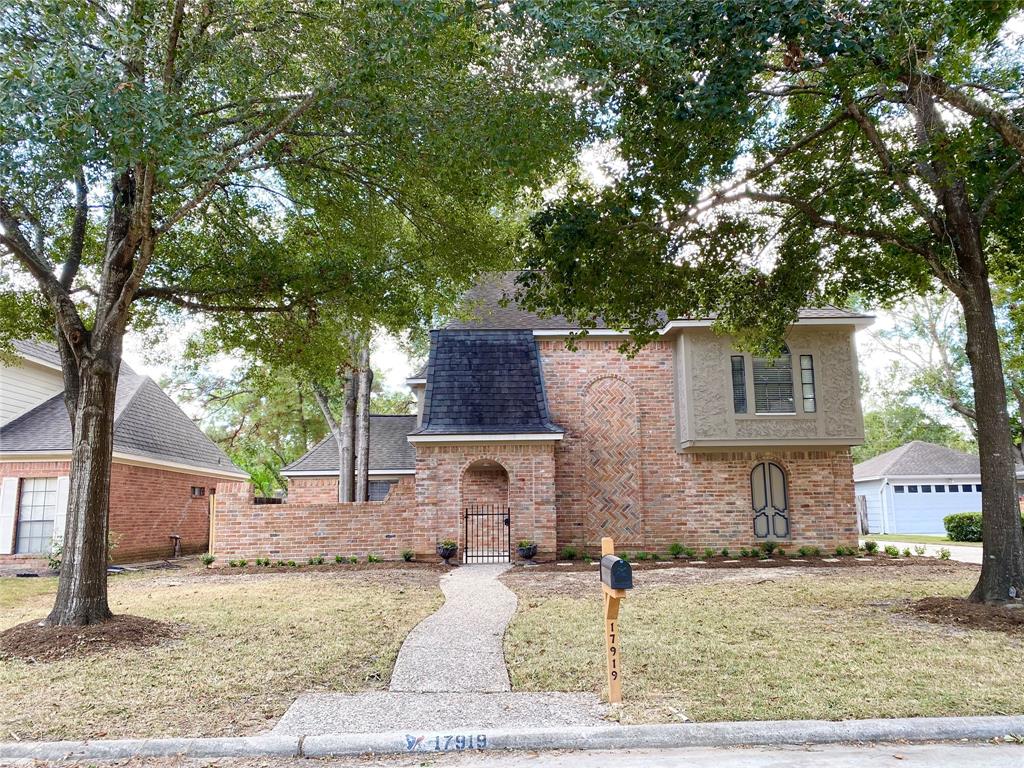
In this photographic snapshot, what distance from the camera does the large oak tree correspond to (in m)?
6.90

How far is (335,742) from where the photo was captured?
177 inches

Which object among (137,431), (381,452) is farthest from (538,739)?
(381,452)

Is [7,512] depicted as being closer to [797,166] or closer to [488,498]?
[488,498]

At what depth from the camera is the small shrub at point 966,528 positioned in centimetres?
2473

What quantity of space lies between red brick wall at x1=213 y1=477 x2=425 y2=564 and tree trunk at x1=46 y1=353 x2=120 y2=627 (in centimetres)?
816

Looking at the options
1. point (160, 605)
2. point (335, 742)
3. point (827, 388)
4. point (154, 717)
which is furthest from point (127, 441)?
point (827, 388)

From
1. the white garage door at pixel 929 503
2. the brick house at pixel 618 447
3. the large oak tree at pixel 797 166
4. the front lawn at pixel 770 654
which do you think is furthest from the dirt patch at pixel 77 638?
the white garage door at pixel 929 503

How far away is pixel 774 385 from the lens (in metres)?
17.3

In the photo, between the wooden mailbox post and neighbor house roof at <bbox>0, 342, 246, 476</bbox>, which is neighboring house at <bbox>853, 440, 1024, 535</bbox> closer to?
neighbor house roof at <bbox>0, 342, 246, 476</bbox>

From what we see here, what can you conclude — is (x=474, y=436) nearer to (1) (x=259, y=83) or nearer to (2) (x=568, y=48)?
(1) (x=259, y=83)

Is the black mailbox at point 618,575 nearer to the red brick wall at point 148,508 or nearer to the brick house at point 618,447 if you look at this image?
the brick house at point 618,447

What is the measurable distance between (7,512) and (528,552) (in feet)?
40.5

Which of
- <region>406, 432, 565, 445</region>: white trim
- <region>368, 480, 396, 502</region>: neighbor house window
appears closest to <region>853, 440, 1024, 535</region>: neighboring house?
<region>368, 480, 396, 502</region>: neighbor house window

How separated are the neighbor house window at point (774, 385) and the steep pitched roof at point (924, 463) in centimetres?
1637
